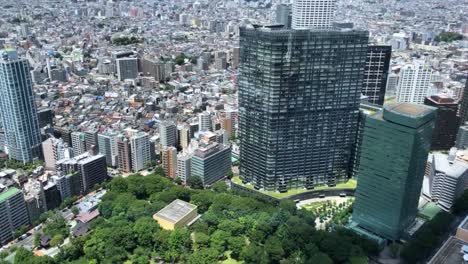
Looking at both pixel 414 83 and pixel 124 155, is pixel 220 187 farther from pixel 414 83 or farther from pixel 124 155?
pixel 414 83

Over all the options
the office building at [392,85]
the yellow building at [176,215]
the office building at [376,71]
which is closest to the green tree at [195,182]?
the yellow building at [176,215]

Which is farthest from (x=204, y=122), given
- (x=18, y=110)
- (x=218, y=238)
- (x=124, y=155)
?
(x=218, y=238)

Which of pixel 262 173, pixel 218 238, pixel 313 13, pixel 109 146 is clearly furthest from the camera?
pixel 313 13

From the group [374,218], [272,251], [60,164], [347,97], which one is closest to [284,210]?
[272,251]

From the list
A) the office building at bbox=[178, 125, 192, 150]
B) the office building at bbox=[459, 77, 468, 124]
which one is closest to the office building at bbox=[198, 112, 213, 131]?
the office building at bbox=[178, 125, 192, 150]

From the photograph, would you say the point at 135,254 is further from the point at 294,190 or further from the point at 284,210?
the point at 294,190
